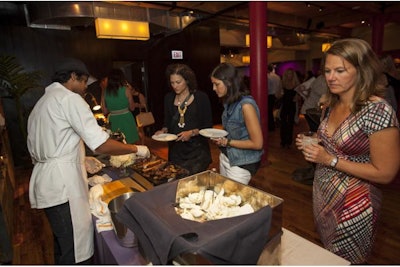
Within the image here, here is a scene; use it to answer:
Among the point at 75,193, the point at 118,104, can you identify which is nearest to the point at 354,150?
the point at 75,193

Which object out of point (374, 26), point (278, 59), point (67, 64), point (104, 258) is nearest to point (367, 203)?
point (104, 258)

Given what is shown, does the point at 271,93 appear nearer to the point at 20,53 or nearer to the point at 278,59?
the point at 20,53

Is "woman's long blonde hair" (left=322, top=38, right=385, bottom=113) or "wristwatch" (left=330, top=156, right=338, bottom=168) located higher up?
"woman's long blonde hair" (left=322, top=38, right=385, bottom=113)

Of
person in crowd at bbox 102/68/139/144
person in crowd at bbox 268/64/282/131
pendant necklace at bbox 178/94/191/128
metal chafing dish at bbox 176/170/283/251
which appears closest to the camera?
metal chafing dish at bbox 176/170/283/251

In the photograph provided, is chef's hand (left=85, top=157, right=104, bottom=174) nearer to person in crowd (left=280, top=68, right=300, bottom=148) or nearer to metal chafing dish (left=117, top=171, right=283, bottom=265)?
metal chafing dish (left=117, top=171, right=283, bottom=265)

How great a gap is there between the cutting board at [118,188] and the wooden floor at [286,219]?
1156mm

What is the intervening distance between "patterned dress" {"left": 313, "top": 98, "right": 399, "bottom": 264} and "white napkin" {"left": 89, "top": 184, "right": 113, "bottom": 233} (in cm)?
103

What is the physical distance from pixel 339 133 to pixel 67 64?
1376mm

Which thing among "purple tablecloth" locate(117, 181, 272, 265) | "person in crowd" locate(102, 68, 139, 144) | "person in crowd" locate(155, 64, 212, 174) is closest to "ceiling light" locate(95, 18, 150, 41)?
"person in crowd" locate(102, 68, 139, 144)

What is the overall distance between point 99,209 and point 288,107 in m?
4.76

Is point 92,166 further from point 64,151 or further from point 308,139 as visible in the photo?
point 308,139

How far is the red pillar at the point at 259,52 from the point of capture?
393 centimetres

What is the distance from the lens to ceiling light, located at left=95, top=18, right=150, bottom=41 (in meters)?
4.70

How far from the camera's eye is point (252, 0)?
3918mm
